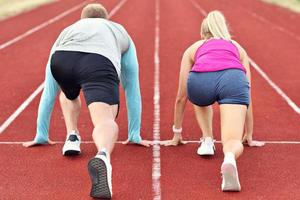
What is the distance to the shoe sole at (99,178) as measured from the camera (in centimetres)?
480

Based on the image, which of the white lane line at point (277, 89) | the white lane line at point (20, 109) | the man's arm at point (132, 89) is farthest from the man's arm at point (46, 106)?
the white lane line at point (277, 89)

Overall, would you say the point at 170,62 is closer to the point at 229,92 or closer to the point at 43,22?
the point at 229,92

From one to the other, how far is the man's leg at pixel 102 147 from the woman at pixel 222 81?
0.91 metres

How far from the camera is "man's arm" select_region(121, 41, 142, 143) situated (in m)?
6.48

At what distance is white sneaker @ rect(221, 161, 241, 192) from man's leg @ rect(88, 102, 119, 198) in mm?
964

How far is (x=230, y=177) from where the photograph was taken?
205 inches

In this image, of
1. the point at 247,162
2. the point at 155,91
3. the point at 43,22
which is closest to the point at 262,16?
the point at 43,22

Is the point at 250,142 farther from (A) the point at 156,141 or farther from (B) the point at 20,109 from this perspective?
(B) the point at 20,109

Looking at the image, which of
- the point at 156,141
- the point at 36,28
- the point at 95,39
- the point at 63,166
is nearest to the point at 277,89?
the point at 156,141

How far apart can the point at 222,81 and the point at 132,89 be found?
137cm

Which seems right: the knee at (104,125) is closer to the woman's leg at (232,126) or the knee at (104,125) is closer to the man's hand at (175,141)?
the woman's leg at (232,126)

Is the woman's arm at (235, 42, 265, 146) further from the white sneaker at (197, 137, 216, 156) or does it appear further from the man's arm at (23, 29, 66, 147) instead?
the man's arm at (23, 29, 66, 147)

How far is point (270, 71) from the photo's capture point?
1213 cm

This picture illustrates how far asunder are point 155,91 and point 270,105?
6.56 feet
